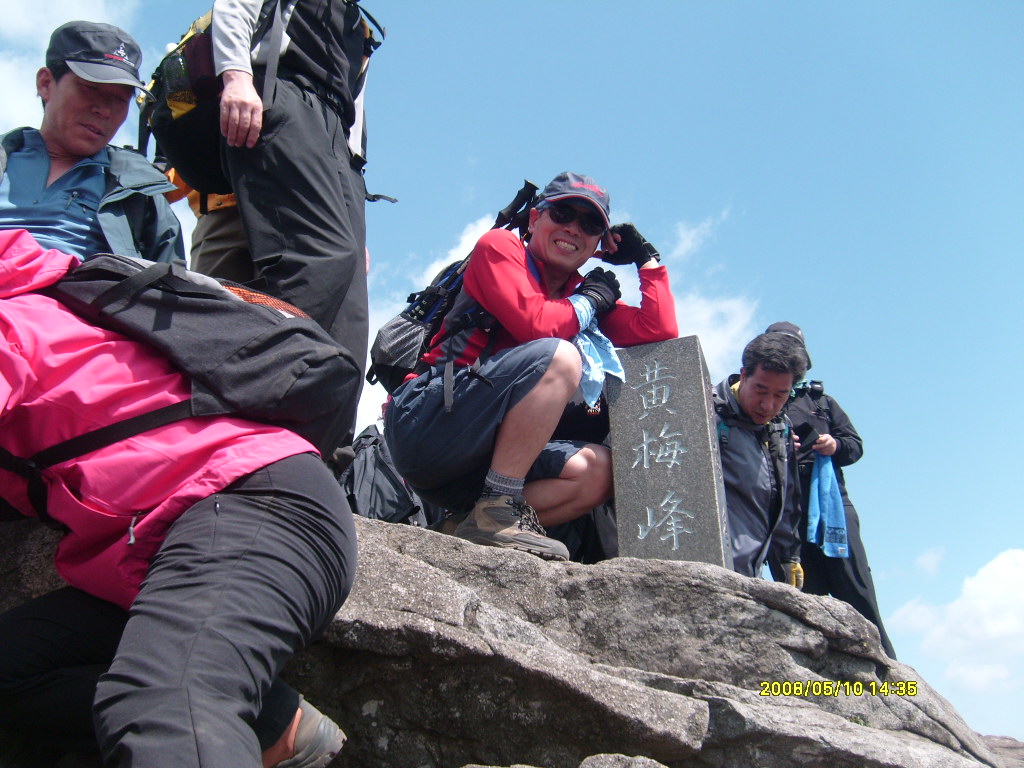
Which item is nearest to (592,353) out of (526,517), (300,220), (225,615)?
(526,517)

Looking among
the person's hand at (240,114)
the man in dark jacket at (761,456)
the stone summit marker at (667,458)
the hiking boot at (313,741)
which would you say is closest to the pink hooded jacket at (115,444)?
the hiking boot at (313,741)

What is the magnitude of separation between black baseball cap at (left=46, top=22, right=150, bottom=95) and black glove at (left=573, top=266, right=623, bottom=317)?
2378mm

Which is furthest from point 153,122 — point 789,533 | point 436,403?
→ point 789,533

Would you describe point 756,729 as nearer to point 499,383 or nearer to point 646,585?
point 646,585

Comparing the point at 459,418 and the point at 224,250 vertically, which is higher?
the point at 224,250

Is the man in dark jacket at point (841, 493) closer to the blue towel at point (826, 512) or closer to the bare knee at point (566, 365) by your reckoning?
the blue towel at point (826, 512)

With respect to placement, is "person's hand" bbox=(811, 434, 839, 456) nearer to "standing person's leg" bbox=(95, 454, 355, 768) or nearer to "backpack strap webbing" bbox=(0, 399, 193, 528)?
"standing person's leg" bbox=(95, 454, 355, 768)

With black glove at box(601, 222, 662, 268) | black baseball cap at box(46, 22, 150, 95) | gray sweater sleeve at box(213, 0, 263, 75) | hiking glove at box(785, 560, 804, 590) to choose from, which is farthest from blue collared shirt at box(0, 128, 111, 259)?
hiking glove at box(785, 560, 804, 590)

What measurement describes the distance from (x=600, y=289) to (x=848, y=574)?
8.16 ft

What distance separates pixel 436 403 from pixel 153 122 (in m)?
1.77

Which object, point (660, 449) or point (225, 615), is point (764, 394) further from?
point (225, 615)

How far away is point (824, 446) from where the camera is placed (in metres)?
5.93
